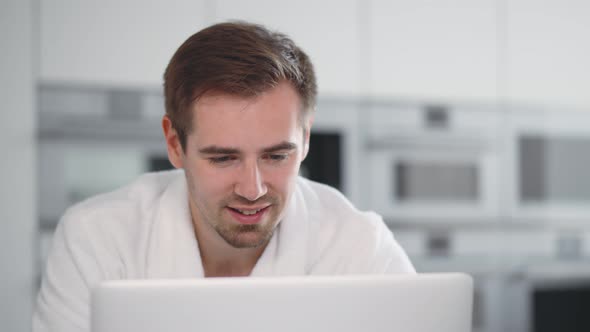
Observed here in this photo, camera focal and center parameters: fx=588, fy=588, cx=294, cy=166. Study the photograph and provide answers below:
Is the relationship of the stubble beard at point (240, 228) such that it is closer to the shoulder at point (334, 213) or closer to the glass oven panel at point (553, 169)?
the shoulder at point (334, 213)

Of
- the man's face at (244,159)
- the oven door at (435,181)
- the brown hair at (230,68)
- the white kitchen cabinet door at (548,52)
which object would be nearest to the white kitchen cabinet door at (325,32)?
the oven door at (435,181)

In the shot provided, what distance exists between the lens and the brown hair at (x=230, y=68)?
1.13m

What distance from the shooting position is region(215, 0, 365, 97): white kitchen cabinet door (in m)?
2.60

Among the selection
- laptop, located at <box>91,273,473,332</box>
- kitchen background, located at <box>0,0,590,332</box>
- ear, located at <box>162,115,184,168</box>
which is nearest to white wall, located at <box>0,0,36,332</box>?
kitchen background, located at <box>0,0,590,332</box>

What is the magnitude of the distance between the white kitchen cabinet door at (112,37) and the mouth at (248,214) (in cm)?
139

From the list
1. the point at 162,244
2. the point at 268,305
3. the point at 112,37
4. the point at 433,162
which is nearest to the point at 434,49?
the point at 433,162

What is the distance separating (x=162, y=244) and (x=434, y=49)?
1.96 metres

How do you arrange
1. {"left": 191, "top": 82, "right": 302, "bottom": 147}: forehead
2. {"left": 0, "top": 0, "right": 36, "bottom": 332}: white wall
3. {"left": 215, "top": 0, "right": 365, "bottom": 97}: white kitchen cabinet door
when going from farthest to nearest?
{"left": 215, "top": 0, "right": 365, "bottom": 97}: white kitchen cabinet door → {"left": 0, "top": 0, "right": 36, "bottom": 332}: white wall → {"left": 191, "top": 82, "right": 302, "bottom": 147}: forehead

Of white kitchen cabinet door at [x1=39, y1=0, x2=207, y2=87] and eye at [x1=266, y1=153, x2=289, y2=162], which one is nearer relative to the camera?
eye at [x1=266, y1=153, x2=289, y2=162]

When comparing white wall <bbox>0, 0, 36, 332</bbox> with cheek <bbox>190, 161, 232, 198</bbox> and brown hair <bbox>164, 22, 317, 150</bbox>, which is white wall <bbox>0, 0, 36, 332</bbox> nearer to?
brown hair <bbox>164, 22, 317, 150</bbox>

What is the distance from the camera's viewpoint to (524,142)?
2834 mm

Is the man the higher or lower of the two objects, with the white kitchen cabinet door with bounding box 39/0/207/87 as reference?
lower

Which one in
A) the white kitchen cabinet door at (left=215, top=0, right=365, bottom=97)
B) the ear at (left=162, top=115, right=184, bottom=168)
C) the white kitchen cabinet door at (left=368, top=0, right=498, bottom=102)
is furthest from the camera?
the white kitchen cabinet door at (left=368, top=0, right=498, bottom=102)

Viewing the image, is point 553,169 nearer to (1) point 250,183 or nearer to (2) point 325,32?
(2) point 325,32
